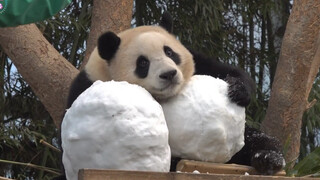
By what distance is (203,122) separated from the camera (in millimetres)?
1769

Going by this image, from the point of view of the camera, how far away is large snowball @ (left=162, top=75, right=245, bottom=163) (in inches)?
69.9

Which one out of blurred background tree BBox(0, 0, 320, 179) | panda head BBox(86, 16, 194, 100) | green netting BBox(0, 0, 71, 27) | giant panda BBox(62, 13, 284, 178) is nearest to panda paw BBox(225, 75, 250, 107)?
giant panda BBox(62, 13, 284, 178)

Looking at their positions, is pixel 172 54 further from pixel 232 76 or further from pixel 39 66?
pixel 39 66

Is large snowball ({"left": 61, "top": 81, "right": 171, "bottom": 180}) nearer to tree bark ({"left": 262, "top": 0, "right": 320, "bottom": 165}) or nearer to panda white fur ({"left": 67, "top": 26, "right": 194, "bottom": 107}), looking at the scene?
panda white fur ({"left": 67, "top": 26, "right": 194, "bottom": 107})

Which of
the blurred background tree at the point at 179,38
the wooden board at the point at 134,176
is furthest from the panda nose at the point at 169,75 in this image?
the blurred background tree at the point at 179,38

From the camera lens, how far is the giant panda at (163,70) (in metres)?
1.96

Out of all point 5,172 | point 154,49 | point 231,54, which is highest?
point 231,54

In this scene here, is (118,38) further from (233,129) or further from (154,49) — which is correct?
(233,129)

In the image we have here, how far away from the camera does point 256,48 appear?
4473mm

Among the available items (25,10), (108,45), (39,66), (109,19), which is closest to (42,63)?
(39,66)

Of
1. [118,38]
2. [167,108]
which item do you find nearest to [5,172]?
[118,38]

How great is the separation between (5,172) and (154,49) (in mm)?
2258

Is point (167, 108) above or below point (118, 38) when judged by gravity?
below

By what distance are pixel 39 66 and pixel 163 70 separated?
1.13 metres
